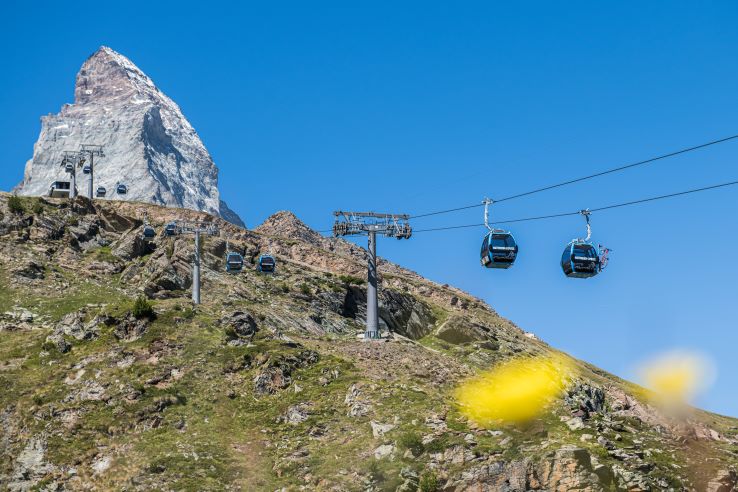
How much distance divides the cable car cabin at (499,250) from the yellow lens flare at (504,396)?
8318 millimetres

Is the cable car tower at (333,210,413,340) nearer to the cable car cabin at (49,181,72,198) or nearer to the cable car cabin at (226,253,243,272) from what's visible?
the cable car cabin at (226,253,243,272)

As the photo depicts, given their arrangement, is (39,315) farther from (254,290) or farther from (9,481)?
(9,481)

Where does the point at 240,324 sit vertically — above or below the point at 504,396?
above

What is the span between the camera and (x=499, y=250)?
50.0 metres

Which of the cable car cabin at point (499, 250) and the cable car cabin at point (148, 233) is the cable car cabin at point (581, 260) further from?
the cable car cabin at point (148, 233)

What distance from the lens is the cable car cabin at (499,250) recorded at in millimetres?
49969

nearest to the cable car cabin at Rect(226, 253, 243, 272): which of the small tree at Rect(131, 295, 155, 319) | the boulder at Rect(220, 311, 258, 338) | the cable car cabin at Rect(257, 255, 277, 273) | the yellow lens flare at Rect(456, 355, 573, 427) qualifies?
the cable car cabin at Rect(257, 255, 277, 273)

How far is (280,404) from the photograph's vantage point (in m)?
57.7

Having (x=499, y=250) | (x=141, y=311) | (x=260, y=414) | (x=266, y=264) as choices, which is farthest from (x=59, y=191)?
(x=499, y=250)

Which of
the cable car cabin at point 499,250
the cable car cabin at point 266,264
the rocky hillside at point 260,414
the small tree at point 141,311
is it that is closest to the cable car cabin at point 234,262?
the cable car cabin at point 266,264

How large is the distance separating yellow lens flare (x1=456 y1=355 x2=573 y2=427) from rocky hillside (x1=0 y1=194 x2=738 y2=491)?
1174 mm

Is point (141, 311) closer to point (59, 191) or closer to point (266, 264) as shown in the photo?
point (266, 264)

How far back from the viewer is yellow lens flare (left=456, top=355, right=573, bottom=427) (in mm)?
51688

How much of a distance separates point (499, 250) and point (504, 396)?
1181cm
